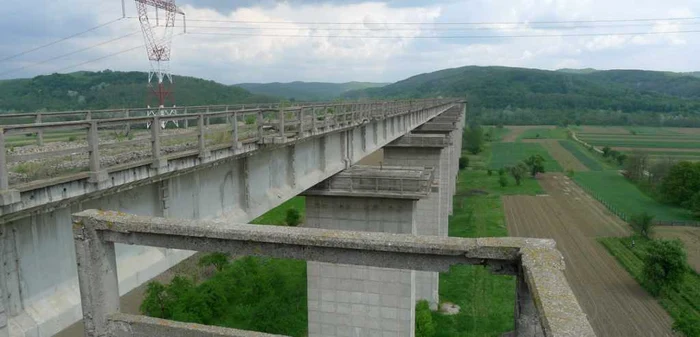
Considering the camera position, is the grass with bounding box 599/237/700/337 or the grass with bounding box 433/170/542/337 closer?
the grass with bounding box 433/170/542/337

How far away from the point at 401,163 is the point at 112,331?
Result: 3045cm

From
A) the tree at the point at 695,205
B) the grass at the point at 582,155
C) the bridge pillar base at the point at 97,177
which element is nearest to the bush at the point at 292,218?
the bridge pillar base at the point at 97,177

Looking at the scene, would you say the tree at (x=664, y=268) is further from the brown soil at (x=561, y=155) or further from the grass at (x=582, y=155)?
the grass at (x=582, y=155)

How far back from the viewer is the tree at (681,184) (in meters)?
55.8

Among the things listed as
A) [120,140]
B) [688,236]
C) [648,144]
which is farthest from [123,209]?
[648,144]

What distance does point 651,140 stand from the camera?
121 m

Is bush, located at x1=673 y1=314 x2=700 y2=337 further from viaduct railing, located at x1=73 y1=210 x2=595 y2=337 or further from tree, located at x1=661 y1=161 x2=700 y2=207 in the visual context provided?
tree, located at x1=661 y1=161 x2=700 y2=207

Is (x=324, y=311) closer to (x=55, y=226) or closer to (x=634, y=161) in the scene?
(x=55, y=226)

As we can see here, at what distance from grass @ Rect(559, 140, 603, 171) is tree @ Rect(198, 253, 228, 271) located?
222ft

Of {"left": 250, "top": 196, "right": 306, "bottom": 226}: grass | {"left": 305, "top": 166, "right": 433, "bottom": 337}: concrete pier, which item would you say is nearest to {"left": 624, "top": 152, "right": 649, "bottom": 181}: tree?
{"left": 250, "top": 196, "right": 306, "bottom": 226}: grass

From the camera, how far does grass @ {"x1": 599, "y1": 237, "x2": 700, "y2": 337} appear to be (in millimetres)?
29172

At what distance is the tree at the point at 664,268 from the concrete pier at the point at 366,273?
19197mm

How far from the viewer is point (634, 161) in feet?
237

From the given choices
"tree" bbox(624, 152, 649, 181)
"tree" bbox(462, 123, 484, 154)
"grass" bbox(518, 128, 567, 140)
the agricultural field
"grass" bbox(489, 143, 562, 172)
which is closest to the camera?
"tree" bbox(624, 152, 649, 181)
